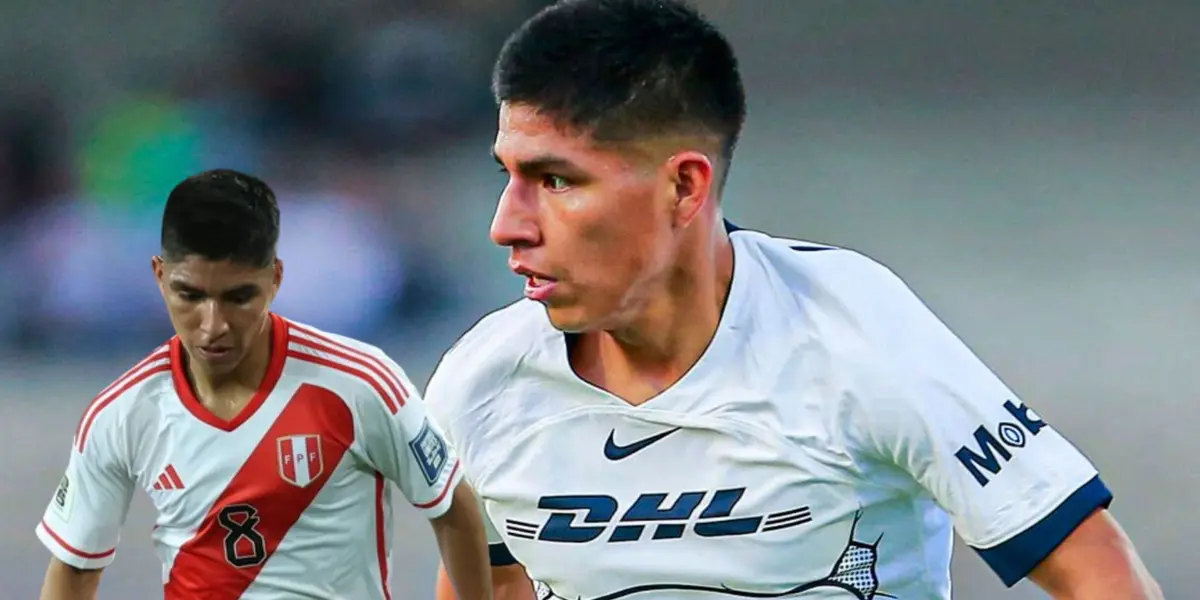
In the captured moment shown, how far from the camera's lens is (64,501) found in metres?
2.24

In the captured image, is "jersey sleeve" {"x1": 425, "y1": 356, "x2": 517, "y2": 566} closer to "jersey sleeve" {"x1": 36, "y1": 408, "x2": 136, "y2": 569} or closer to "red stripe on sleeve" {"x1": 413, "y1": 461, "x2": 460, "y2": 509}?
"red stripe on sleeve" {"x1": 413, "y1": 461, "x2": 460, "y2": 509}

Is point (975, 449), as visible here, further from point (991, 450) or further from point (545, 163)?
point (545, 163)

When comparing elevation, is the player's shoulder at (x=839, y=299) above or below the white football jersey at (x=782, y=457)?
above

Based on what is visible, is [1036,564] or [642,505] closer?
[1036,564]

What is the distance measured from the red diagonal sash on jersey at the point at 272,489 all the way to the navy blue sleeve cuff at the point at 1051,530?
1.38 metres

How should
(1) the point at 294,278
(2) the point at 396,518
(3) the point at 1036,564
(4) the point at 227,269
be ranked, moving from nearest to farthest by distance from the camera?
1. (3) the point at 1036,564
2. (4) the point at 227,269
3. (2) the point at 396,518
4. (1) the point at 294,278

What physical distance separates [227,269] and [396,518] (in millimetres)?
1434

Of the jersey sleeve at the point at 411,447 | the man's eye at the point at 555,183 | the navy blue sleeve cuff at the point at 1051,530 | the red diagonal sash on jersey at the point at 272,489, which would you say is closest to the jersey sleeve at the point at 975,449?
the navy blue sleeve cuff at the point at 1051,530

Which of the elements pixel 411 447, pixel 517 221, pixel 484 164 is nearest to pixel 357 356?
pixel 411 447

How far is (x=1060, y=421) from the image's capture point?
11.5ft

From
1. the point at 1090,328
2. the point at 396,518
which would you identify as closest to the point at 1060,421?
the point at 1090,328

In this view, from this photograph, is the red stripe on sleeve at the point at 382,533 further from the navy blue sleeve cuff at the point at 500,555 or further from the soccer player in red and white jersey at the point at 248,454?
the navy blue sleeve cuff at the point at 500,555

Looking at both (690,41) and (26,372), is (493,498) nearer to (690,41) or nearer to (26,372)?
(690,41)

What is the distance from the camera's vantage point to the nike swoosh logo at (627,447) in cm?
113
